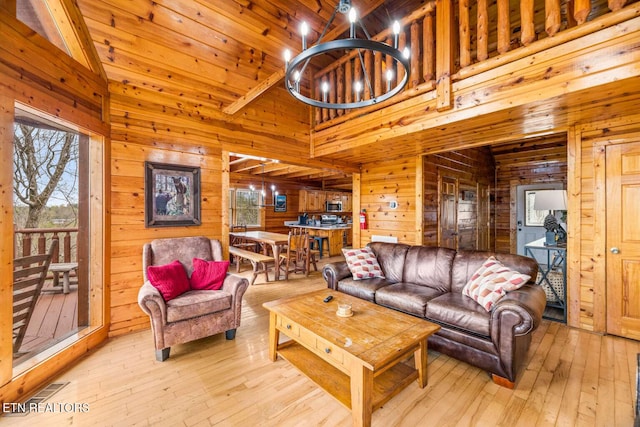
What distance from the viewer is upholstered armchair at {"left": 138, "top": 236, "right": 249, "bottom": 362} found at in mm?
2373

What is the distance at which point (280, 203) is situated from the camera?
29.0 ft

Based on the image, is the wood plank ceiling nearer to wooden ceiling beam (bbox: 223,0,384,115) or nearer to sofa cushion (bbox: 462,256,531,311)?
wooden ceiling beam (bbox: 223,0,384,115)

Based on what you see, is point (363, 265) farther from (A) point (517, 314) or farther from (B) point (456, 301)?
(A) point (517, 314)

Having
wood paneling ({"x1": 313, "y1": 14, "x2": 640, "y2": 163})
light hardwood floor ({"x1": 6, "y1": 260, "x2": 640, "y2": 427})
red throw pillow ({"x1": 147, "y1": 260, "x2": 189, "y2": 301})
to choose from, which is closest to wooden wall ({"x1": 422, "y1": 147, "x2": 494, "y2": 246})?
wood paneling ({"x1": 313, "y1": 14, "x2": 640, "y2": 163})

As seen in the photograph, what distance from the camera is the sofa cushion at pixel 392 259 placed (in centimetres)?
343

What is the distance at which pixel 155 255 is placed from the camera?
2961 millimetres

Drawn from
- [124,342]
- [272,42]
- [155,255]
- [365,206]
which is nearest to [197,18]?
[272,42]

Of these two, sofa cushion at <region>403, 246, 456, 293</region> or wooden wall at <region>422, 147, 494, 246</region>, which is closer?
sofa cushion at <region>403, 246, 456, 293</region>

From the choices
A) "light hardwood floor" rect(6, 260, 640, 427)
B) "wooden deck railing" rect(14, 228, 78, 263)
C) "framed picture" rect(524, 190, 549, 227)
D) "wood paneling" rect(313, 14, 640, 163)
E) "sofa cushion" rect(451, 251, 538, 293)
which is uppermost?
"wood paneling" rect(313, 14, 640, 163)

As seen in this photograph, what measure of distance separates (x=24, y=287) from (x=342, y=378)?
2.76m

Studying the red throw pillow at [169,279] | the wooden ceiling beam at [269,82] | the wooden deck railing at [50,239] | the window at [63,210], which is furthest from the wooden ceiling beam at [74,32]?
the red throw pillow at [169,279]

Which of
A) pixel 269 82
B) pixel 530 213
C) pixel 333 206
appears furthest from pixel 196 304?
pixel 333 206

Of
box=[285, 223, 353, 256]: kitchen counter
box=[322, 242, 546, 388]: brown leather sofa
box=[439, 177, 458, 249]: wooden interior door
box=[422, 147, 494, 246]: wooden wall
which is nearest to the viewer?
box=[322, 242, 546, 388]: brown leather sofa

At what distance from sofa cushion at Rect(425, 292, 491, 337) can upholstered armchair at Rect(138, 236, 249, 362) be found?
1.93 m
